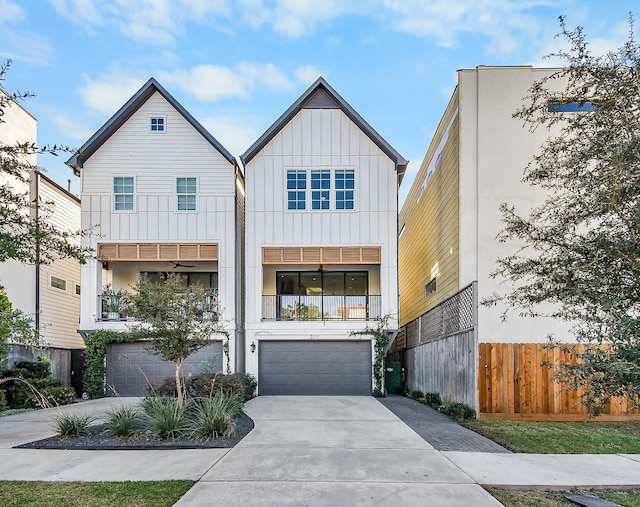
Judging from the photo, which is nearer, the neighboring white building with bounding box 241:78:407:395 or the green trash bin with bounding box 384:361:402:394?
the neighboring white building with bounding box 241:78:407:395

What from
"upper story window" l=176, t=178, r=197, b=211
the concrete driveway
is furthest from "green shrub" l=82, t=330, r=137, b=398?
the concrete driveway

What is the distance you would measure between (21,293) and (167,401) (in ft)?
30.9

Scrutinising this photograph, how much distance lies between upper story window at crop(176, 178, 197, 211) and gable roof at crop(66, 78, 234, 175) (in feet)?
5.03

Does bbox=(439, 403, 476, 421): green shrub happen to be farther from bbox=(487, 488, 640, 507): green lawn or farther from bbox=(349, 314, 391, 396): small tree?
bbox=(349, 314, 391, 396): small tree

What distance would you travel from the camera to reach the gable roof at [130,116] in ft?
55.2

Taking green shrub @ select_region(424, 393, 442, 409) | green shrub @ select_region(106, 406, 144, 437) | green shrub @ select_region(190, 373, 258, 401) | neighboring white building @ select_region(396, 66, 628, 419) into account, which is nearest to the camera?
green shrub @ select_region(106, 406, 144, 437)

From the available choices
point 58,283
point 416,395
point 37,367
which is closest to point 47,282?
point 58,283

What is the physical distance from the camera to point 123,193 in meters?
16.9

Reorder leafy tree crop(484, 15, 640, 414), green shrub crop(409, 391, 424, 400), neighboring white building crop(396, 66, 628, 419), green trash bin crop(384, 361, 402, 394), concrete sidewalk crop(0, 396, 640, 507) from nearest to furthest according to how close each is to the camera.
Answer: leafy tree crop(484, 15, 640, 414), concrete sidewalk crop(0, 396, 640, 507), neighboring white building crop(396, 66, 628, 419), green shrub crop(409, 391, 424, 400), green trash bin crop(384, 361, 402, 394)

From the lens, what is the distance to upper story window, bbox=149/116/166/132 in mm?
17344

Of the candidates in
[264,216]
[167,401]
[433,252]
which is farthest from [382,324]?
[167,401]

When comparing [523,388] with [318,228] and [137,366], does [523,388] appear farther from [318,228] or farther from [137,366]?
[137,366]

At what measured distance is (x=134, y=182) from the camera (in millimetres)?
16984

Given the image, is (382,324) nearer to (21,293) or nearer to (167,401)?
(167,401)
